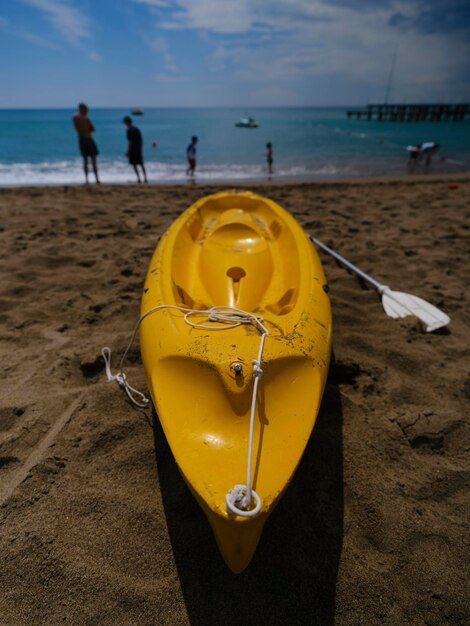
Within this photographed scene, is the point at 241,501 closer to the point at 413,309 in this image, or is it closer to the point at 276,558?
the point at 276,558

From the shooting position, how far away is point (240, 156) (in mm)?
16609

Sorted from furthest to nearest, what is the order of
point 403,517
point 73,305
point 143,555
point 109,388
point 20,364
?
point 73,305
point 20,364
point 109,388
point 403,517
point 143,555

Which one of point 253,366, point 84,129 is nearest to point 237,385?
point 253,366

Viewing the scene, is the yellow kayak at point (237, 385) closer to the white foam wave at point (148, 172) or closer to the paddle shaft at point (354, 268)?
the paddle shaft at point (354, 268)

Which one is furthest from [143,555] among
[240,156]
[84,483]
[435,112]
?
[435,112]

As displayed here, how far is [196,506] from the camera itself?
166 cm

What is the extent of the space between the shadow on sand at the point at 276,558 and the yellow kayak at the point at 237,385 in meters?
0.24

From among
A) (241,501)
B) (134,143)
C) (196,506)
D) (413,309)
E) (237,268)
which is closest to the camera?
(241,501)

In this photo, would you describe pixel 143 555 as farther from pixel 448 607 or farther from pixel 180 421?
pixel 448 607

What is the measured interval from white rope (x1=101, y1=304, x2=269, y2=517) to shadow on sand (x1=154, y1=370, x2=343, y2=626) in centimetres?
52

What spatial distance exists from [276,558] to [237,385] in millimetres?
757

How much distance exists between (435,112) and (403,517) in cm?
5419

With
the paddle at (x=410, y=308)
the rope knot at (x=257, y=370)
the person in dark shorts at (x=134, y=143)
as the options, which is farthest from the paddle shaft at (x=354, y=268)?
the person in dark shorts at (x=134, y=143)

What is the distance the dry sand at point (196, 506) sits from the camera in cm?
136
